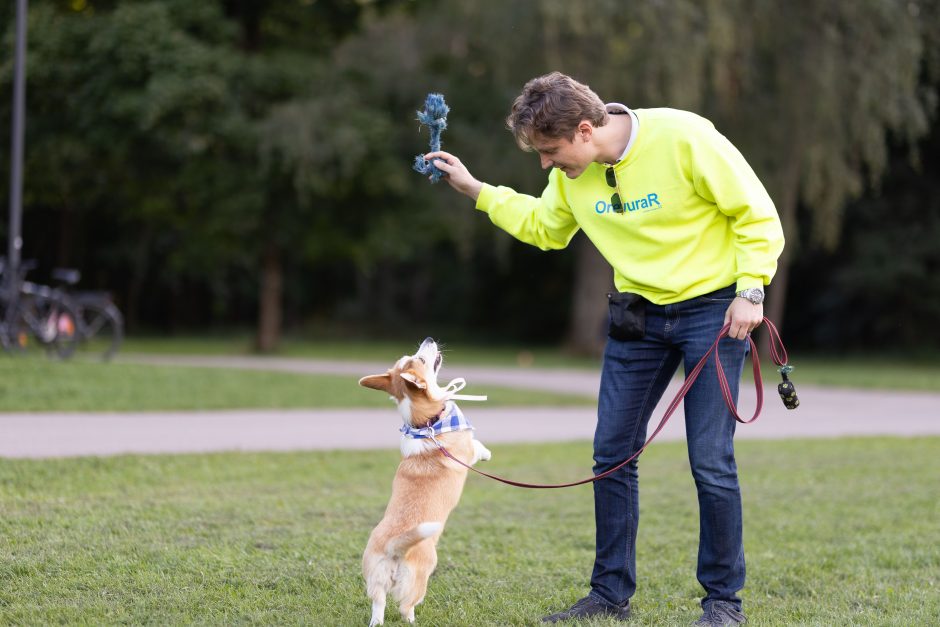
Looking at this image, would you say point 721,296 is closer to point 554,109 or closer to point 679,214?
point 679,214

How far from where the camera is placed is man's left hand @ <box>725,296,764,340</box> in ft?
12.5

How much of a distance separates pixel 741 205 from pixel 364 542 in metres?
2.70

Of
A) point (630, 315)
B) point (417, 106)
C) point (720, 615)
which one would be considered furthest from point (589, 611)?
point (417, 106)

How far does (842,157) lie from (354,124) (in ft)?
30.3

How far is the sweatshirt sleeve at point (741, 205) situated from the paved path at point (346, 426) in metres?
5.18

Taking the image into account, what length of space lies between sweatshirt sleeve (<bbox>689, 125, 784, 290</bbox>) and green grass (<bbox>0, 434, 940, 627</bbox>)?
4.66ft

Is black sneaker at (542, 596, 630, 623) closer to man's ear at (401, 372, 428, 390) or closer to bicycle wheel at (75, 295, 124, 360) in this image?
man's ear at (401, 372, 428, 390)

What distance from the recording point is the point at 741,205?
384 cm

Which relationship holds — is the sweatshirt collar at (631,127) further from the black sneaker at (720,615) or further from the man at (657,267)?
the black sneaker at (720,615)

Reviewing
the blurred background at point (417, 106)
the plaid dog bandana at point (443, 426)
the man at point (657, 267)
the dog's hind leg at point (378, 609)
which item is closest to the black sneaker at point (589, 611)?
the man at point (657, 267)

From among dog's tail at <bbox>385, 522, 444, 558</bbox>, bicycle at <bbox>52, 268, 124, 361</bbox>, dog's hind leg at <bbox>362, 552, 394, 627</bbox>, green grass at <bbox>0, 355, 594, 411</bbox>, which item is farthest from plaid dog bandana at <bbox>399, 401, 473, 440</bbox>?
bicycle at <bbox>52, 268, 124, 361</bbox>

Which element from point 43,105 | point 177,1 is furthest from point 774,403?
point 43,105

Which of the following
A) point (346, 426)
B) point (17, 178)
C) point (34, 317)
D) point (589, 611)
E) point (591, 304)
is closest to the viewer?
point (589, 611)

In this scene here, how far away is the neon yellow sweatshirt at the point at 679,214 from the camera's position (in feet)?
12.6
